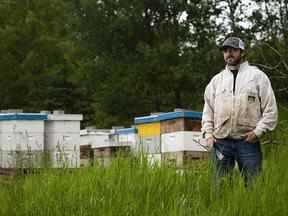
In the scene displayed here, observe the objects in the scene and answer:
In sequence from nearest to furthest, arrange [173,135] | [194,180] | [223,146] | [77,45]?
1. [194,180]
2. [223,146]
3. [173,135]
4. [77,45]

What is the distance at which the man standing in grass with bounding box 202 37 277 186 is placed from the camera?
5074 mm

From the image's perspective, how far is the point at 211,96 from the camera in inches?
212

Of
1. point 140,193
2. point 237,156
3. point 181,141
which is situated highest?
point 181,141

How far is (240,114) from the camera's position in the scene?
516 cm

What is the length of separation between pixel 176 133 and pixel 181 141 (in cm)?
31

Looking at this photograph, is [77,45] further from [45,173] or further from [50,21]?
[45,173]

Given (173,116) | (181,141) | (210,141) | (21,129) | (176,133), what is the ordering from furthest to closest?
(21,129) < (173,116) < (176,133) < (181,141) < (210,141)

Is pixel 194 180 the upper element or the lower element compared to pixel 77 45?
lower

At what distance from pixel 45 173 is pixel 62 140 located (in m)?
7.54

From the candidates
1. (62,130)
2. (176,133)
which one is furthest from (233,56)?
(62,130)

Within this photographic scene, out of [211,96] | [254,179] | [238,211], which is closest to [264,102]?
[211,96]

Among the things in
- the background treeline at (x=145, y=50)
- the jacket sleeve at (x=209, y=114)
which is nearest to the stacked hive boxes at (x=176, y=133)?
the jacket sleeve at (x=209, y=114)

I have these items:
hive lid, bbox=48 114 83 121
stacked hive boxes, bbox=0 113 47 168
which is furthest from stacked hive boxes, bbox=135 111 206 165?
stacked hive boxes, bbox=0 113 47 168

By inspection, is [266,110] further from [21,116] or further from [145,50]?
[145,50]
